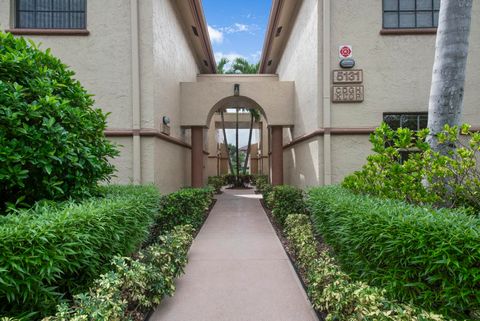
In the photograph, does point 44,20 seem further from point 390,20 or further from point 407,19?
point 407,19

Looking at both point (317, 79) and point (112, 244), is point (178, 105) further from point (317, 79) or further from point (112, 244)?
point (112, 244)

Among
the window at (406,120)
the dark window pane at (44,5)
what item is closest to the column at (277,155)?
the window at (406,120)

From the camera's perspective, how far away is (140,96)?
22.8 ft

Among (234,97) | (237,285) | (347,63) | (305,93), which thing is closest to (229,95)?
(234,97)

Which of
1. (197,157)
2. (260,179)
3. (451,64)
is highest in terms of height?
(451,64)

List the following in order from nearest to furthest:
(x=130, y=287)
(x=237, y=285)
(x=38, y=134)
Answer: (x=130, y=287)
(x=38, y=134)
(x=237, y=285)

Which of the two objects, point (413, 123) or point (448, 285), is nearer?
point (448, 285)

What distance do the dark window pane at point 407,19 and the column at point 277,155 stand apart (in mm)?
5192

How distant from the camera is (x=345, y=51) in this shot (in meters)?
6.95

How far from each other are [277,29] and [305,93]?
14.4ft

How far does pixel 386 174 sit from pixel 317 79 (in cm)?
396

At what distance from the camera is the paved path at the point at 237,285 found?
302 cm

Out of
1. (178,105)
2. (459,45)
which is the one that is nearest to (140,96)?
(178,105)

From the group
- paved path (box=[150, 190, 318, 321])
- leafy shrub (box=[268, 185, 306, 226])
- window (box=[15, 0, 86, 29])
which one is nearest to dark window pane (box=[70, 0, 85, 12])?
window (box=[15, 0, 86, 29])
